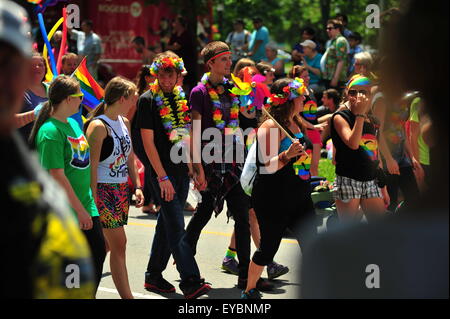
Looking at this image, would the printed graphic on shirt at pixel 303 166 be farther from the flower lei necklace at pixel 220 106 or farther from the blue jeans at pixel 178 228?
the blue jeans at pixel 178 228

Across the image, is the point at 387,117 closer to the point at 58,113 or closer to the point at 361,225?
the point at 58,113

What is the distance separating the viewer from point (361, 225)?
5.68 feet

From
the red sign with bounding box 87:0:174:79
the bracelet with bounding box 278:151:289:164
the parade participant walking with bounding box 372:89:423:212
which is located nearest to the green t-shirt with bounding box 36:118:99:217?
the bracelet with bounding box 278:151:289:164

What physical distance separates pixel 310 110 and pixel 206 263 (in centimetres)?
238

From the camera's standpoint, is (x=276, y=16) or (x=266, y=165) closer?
(x=266, y=165)

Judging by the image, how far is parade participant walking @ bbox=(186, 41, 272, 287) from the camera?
6.53 metres

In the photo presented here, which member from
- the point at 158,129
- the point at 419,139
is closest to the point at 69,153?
the point at 158,129

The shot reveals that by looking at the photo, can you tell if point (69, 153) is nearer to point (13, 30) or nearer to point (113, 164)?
point (113, 164)

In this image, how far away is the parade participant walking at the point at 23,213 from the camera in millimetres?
1493

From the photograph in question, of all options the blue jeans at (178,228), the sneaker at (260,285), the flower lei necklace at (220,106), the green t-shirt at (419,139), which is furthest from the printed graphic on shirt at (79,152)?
the green t-shirt at (419,139)

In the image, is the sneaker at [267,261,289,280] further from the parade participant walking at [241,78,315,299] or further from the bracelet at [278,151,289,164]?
the bracelet at [278,151,289,164]
